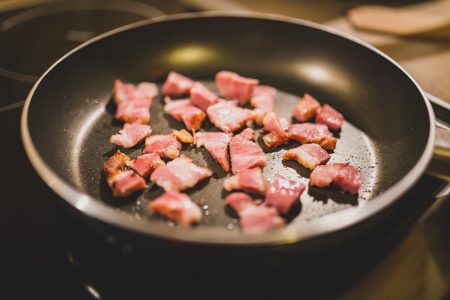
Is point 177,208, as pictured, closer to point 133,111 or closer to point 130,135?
point 130,135

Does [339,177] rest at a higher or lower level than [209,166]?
higher

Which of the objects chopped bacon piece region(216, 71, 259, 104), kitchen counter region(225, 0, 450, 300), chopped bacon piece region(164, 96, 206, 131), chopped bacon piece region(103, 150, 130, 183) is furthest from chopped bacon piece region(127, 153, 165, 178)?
kitchen counter region(225, 0, 450, 300)

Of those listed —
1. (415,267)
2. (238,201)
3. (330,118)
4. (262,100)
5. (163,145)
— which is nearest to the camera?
(415,267)

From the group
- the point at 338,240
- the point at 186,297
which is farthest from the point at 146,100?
the point at 338,240

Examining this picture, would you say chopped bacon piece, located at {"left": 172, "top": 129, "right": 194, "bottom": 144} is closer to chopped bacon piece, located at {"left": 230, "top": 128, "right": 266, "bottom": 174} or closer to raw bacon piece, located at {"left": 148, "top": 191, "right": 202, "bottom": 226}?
chopped bacon piece, located at {"left": 230, "top": 128, "right": 266, "bottom": 174}

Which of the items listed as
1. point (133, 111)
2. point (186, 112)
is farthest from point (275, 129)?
point (133, 111)

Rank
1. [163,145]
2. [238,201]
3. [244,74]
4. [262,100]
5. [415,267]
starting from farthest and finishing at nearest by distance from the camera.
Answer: [244,74]
[262,100]
[163,145]
[238,201]
[415,267]

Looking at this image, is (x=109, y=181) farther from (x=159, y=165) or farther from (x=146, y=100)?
(x=146, y=100)
